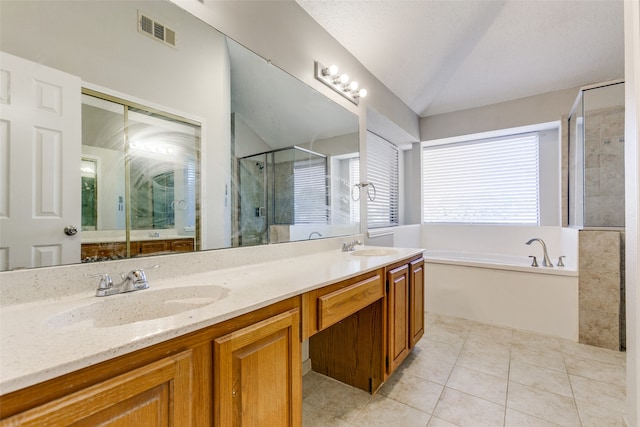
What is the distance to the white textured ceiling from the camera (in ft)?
7.14

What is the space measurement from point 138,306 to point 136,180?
20.0 inches

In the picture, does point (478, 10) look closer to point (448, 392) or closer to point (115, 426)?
point (448, 392)

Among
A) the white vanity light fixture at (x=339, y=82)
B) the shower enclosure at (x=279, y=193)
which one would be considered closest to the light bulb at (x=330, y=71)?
the white vanity light fixture at (x=339, y=82)

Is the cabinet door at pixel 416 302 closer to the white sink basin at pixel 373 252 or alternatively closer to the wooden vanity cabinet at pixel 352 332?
the white sink basin at pixel 373 252

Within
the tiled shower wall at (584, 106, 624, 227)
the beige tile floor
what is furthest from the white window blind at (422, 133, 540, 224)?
the beige tile floor

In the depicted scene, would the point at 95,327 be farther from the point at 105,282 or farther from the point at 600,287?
the point at 600,287

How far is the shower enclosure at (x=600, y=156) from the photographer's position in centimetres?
243

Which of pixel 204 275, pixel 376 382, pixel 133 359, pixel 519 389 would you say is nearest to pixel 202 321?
pixel 133 359

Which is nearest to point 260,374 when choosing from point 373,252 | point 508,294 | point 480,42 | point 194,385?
point 194,385

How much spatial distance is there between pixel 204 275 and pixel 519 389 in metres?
2.03

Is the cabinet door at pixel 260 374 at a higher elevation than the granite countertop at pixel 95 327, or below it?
below

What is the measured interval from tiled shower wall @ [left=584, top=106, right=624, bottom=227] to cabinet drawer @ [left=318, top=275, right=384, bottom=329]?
2401mm

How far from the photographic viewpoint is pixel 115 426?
22.4 inches

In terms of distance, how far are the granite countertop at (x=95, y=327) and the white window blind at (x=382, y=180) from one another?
2235 mm
